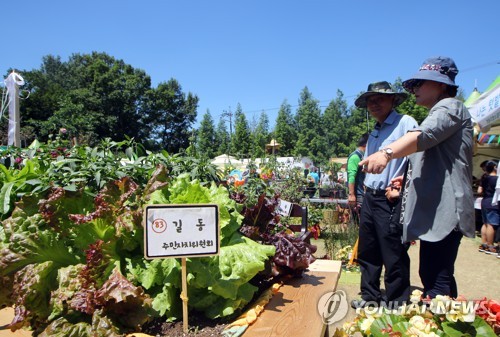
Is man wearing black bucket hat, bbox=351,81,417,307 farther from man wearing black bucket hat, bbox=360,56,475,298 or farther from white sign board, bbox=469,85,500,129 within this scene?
white sign board, bbox=469,85,500,129

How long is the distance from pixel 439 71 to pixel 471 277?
12.7 feet

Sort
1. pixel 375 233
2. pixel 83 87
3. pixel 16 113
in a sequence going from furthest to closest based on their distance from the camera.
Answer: pixel 83 87 → pixel 16 113 → pixel 375 233

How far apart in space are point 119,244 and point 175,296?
38 centimetres

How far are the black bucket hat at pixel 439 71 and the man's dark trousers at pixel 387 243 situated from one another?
0.90m

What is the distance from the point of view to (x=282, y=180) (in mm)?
6727

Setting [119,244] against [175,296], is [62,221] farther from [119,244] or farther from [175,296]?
[175,296]

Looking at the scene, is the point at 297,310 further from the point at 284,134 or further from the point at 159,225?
the point at 284,134

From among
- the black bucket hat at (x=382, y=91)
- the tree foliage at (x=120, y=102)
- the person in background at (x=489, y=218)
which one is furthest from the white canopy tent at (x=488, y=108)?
the tree foliage at (x=120, y=102)

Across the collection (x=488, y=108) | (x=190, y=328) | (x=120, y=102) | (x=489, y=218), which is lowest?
(x=489, y=218)

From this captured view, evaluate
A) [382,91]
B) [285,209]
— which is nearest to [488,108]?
[382,91]

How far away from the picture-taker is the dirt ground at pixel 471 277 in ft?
13.8

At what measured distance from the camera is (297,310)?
1.86 metres

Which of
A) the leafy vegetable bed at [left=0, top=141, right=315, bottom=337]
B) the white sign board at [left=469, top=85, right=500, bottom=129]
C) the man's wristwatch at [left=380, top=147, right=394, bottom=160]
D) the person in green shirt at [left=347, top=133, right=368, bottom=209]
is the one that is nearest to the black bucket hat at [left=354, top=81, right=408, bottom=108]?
the man's wristwatch at [left=380, top=147, right=394, bottom=160]

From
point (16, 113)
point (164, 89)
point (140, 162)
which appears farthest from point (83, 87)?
point (140, 162)
